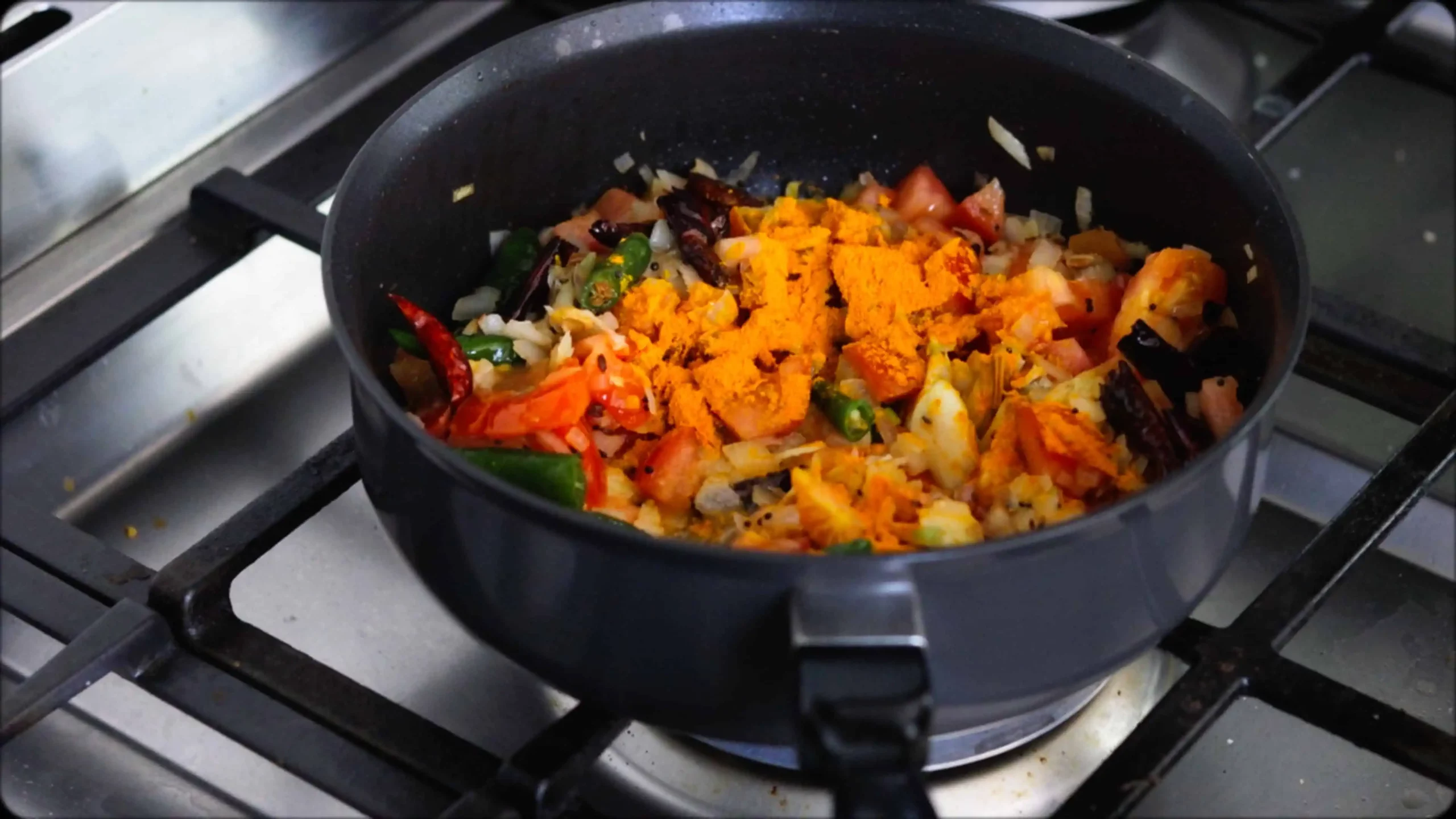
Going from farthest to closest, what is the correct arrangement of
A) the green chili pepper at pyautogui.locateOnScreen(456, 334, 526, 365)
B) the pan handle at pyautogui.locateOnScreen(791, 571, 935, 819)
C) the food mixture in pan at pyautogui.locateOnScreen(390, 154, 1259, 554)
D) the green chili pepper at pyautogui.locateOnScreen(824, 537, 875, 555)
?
the green chili pepper at pyautogui.locateOnScreen(456, 334, 526, 365)
the food mixture in pan at pyautogui.locateOnScreen(390, 154, 1259, 554)
the green chili pepper at pyautogui.locateOnScreen(824, 537, 875, 555)
the pan handle at pyautogui.locateOnScreen(791, 571, 935, 819)

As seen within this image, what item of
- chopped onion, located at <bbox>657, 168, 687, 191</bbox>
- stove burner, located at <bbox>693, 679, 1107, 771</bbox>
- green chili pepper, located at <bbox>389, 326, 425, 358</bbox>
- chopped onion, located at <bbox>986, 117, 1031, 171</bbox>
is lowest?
stove burner, located at <bbox>693, 679, 1107, 771</bbox>

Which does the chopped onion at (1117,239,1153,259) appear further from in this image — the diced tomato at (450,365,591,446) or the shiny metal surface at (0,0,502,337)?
the shiny metal surface at (0,0,502,337)

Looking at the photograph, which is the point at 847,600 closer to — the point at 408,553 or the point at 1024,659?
the point at 1024,659

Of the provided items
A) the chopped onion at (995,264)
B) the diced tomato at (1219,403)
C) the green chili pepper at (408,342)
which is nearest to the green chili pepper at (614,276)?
the green chili pepper at (408,342)

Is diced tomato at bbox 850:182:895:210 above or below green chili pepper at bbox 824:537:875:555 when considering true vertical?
below

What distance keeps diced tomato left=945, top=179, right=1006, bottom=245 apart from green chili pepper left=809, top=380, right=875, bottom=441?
0.21 meters

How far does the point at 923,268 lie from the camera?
962 millimetres

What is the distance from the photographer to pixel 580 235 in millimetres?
1016

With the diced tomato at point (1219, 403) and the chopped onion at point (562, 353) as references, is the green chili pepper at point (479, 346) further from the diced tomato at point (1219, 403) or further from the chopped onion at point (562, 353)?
Result: the diced tomato at point (1219, 403)

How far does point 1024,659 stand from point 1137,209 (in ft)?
1.41

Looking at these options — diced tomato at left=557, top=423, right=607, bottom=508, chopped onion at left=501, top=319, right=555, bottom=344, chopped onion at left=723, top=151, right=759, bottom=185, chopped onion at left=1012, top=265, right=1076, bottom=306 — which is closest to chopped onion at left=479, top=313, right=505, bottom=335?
chopped onion at left=501, top=319, right=555, bottom=344

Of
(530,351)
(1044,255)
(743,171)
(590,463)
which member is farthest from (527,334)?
(1044,255)

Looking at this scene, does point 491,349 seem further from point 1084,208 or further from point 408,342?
point 1084,208

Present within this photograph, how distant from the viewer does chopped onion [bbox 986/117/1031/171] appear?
40.6 inches
